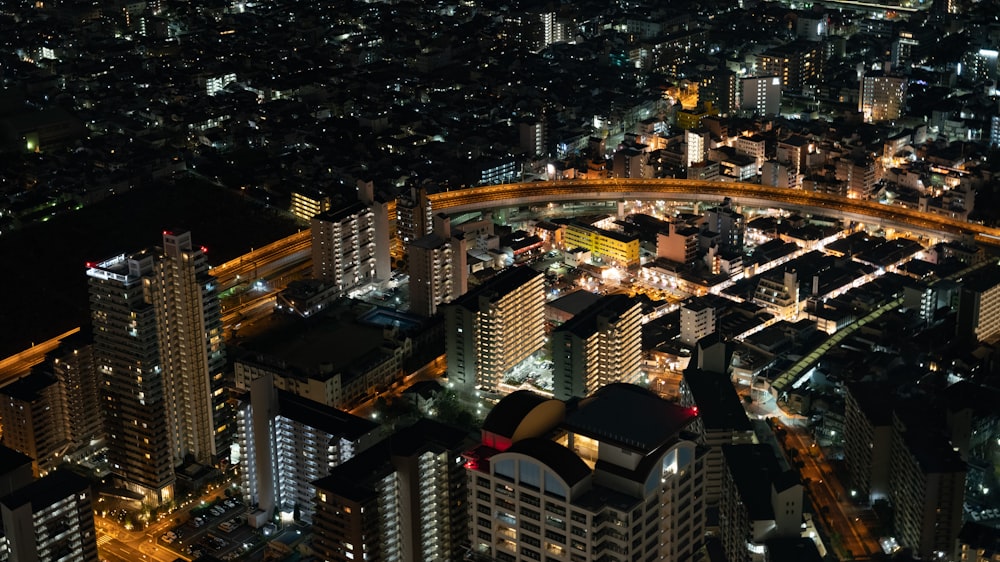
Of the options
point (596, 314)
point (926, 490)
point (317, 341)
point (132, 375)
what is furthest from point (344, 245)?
point (926, 490)

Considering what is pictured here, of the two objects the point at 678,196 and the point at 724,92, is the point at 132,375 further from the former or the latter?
the point at 724,92

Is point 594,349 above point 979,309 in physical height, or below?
above

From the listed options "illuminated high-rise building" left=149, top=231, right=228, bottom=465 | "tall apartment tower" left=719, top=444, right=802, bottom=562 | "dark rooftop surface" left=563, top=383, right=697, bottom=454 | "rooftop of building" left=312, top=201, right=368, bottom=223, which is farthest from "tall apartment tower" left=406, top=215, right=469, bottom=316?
"dark rooftop surface" left=563, top=383, right=697, bottom=454

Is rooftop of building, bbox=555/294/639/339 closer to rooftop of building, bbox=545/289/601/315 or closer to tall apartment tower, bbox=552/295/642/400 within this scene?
tall apartment tower, bbox=552/295/642/400

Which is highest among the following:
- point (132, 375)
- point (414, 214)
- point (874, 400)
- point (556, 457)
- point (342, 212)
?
point (556, 457)

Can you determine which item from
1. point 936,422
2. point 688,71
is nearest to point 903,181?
point 688,71
